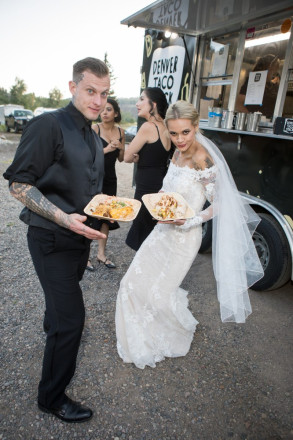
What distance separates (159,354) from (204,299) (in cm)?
123

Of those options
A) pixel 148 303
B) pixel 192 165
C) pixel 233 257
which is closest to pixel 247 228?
pixel 233 257

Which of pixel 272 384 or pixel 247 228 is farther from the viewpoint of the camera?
pixel 247 228

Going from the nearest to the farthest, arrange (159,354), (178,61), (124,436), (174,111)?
(124,436), (174,111), (159,354), (178,61)

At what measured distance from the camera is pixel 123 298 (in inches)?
103

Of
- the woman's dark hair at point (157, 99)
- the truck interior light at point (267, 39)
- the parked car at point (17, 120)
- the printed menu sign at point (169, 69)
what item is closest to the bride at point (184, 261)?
the woman's dark hair at point (157, 99)

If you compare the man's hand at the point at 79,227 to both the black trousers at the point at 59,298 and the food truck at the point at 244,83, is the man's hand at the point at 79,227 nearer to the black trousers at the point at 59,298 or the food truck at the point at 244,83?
the black trousers at the point at 59,298

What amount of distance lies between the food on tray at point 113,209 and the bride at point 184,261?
55cm

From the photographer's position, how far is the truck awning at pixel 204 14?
361 cm

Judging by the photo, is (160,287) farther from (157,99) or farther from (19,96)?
(19,96)

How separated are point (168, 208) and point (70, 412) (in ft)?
5.29

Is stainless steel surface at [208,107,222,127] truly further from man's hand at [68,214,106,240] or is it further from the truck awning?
man's hand at [68,214,106,240]

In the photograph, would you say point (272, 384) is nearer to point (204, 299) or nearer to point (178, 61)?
point (204, 299)

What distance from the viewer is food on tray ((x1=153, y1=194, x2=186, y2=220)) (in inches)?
89.8

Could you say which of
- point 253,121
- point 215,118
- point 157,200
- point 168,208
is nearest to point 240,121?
point 253,121
